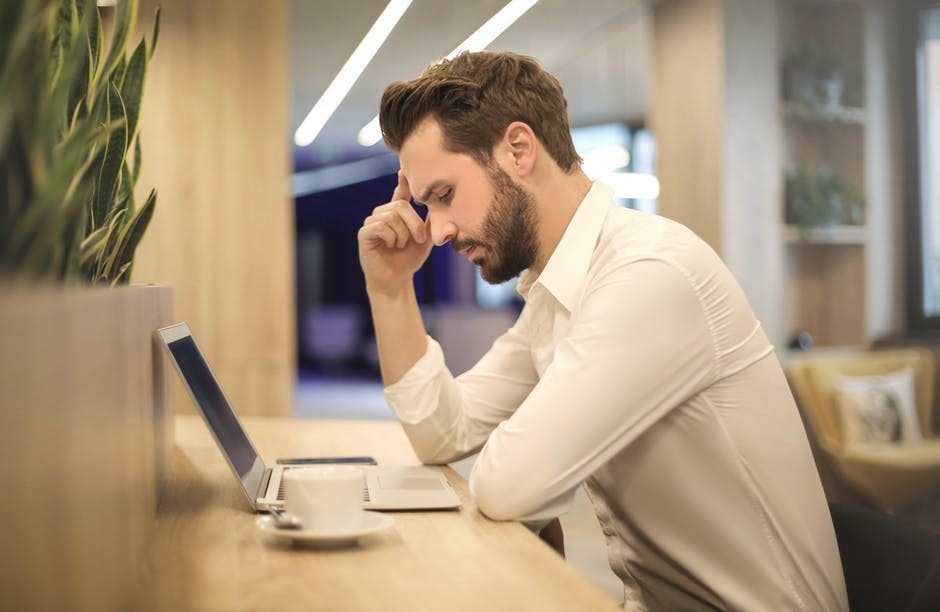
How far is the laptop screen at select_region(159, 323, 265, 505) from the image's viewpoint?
1244 mm

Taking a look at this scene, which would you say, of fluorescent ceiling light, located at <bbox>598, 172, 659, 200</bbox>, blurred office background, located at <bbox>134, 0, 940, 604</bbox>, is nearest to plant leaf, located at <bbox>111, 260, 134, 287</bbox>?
blurred office background, located at <bbox>134, 0, 940, 604</bbox>

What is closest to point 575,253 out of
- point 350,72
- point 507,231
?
point 507,231

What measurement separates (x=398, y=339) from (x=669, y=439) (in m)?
0.56

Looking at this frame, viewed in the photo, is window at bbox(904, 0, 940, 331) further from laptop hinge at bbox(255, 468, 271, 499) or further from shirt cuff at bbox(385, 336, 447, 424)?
laptop hinge at bbox(255, 468, 271, 499)

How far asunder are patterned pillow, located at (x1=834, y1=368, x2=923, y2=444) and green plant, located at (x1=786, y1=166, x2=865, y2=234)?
1.09m

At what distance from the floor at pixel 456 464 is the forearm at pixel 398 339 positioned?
1.39 ft

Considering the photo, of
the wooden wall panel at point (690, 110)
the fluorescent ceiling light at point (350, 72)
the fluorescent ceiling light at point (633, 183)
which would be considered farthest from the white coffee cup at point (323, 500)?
the fluorescent ceiling light at point (633, 183)

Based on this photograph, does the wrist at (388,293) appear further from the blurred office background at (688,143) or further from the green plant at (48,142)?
the blurred office background at (688,143)

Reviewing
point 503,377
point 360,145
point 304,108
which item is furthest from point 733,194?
point 360,145

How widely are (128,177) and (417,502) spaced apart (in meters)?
0.66

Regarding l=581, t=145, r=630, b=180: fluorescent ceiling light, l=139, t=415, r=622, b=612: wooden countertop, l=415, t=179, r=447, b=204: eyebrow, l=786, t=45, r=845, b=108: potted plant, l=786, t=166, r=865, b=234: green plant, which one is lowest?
l=139, t=415, r=622, b=612: wooden countertop

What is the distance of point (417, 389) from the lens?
5.63 ft

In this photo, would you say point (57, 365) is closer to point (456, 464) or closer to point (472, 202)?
point (472, 202)

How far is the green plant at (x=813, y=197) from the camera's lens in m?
5.07
